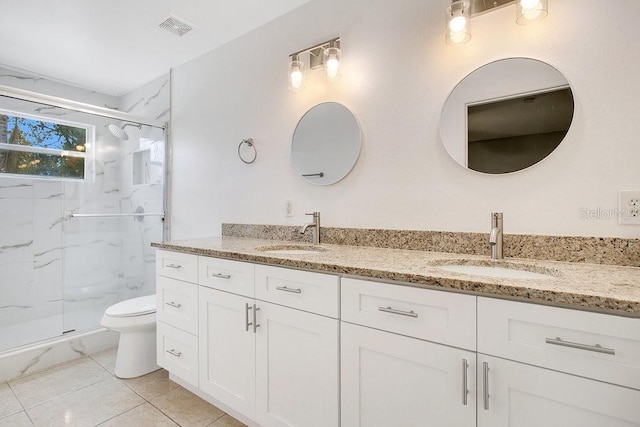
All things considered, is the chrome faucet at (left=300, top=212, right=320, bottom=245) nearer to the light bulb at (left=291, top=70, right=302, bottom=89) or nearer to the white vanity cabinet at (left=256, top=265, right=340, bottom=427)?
the white vanity cabinet at (left=256, top=265, right=340, bottom=427)

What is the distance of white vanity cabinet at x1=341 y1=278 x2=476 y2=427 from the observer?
0.92 meters

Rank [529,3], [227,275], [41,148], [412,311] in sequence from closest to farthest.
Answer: [412,311] < [529,3] < [227,275] < [41,148]

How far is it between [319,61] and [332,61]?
0.15 m

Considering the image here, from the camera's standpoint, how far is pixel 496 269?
49.6 inches

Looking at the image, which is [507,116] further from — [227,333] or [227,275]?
[227,333]

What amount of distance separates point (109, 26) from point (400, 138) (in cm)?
211

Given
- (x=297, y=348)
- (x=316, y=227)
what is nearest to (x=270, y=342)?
(x=297, y=348)

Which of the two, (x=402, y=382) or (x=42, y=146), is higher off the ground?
(x=42, y=146)

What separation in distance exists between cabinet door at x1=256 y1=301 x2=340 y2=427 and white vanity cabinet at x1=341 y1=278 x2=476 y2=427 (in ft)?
0.20

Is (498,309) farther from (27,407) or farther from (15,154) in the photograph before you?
(15,154)

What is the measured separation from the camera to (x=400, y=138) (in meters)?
1.62

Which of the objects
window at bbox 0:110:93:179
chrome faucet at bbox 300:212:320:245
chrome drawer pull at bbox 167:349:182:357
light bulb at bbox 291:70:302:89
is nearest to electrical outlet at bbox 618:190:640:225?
chrome faucet at bbox 300:212:320:245

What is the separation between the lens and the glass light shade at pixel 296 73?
194cm

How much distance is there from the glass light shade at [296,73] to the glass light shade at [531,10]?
1118 mm
